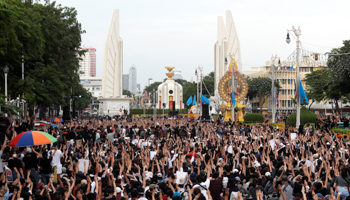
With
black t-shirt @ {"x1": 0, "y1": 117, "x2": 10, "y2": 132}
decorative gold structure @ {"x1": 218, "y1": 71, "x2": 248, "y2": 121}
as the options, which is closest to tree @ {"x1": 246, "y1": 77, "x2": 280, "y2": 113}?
decorative gold structure @ {"x1": 218, "y1": 71, "x2": 248, "y2": 121}

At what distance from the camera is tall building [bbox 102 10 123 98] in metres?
87.8

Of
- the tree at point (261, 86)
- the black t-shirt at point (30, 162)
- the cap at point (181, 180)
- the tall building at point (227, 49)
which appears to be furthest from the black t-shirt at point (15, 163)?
the tall building at point (227, 49)

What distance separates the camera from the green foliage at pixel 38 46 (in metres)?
20.5

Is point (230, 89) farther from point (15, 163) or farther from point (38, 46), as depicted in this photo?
point (15, 163)

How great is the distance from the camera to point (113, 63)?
91188 millimetres

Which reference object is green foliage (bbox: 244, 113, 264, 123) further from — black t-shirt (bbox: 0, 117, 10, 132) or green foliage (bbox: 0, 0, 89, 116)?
black t-shirt (bbox: 0, 117, 10, 132)

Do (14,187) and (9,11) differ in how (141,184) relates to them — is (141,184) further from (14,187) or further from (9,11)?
(9,11)

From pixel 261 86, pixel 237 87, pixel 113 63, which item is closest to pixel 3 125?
pixel 237 87

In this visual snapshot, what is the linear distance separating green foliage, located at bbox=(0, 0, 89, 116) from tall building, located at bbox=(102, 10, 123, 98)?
118ft

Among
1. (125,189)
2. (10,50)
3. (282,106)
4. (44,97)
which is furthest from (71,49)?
(282,106)

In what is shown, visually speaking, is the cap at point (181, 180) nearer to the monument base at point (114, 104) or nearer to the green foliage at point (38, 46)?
the green foliage at point (38, 46)

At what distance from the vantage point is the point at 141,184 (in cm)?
959

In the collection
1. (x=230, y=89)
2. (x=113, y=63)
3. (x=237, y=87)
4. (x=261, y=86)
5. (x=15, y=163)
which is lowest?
(x=15, y=163)

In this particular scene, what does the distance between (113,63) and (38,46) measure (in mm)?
67277
